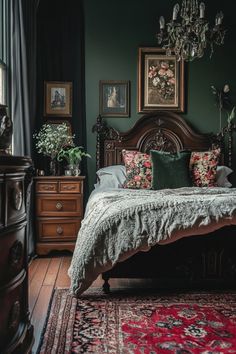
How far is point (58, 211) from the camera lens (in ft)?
13.2

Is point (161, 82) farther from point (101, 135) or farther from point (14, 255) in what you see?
point (14, 255)

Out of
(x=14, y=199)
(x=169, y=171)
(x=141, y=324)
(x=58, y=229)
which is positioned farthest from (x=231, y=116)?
(x=14, y=199)

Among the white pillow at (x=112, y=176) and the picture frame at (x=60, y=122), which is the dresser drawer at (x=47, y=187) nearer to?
the white pillow at (x=112, y=176)

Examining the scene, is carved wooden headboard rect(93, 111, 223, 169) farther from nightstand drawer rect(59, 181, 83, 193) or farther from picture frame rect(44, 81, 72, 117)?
nightstand drawer rect(59, 181, 83, 193)

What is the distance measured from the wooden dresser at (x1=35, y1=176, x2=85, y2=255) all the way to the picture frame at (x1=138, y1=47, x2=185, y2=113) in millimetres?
1421

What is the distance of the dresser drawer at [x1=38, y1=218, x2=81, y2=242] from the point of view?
3992mm

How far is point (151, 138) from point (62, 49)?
1.55 m

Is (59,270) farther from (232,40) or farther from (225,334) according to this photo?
(232,40)

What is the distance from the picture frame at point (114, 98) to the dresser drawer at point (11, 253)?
3223 mm

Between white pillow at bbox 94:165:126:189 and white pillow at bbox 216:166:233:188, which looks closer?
white pillow at bbox 94:165:126:189

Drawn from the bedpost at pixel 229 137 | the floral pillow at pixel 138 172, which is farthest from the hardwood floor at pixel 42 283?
the bedpost at pixel 229 137

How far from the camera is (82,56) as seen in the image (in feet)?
15.3

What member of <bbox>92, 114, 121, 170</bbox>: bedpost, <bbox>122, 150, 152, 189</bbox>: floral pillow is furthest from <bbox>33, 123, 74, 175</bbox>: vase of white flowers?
<bbox>122, 150, 152, 189</bbox>: floral pillow

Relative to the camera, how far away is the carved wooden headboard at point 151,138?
181 inches
